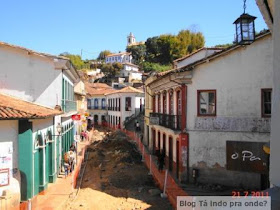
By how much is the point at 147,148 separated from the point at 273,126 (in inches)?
961

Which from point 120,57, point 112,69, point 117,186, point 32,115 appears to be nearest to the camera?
point 32,115

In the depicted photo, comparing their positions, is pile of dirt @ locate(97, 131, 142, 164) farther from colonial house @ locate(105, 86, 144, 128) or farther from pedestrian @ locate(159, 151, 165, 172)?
colonial house @ locate(105, 86, 144, 128)

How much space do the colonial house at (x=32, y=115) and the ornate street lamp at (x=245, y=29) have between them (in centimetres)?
798

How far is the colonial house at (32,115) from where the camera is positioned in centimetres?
1240

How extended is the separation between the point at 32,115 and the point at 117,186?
7004 mm

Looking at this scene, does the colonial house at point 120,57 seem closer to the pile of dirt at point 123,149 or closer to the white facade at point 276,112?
the pile of dirt at point 123,149

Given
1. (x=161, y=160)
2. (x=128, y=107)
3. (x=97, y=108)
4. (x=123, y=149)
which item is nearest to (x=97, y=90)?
(x=97, y=108)

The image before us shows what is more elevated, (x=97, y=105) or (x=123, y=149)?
(x=97, y=105)

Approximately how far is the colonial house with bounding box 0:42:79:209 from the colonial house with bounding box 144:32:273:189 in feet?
22.0

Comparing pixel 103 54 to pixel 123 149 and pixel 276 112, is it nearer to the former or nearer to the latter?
pixel 123 149

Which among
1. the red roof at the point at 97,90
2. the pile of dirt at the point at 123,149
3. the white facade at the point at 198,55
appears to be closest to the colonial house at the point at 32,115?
the pile of dirt at the point at 123,149

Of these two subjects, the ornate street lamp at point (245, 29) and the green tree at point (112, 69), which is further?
the green tree at point (112, 69)

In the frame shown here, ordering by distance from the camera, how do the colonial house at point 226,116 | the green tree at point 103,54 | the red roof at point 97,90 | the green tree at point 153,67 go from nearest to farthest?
the colonial house at point 226,116, the red roof at point 97,90, the green tree at point 153,67, the green tree at point 103,54

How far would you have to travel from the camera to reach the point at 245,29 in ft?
36.8
